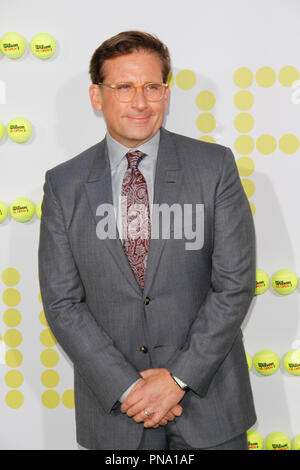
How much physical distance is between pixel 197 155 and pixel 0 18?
1.14m

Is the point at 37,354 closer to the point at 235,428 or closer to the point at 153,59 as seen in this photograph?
the point at 235,428

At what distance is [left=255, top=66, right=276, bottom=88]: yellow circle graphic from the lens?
2.47m

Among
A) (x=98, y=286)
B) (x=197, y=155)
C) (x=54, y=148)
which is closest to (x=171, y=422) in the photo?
(x=98, y=286)

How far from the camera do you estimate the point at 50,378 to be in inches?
107

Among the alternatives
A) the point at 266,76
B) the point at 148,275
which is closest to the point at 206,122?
the point at 266,76

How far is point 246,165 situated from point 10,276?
119cm

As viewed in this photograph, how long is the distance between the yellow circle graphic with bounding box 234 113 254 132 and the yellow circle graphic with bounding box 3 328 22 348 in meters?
1.39

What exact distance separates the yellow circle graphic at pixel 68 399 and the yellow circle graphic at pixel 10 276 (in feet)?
1.91

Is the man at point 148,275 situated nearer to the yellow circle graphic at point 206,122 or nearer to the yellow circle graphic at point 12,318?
the yellow circle graphic at point 206,122

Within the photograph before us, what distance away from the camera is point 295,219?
100 inches

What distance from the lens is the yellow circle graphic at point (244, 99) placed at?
2492mm

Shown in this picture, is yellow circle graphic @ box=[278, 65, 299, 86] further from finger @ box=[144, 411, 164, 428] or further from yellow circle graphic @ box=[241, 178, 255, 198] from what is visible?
finger @ box=[144, 411, 164, 428]

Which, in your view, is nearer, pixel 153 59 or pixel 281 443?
pixel 153 59

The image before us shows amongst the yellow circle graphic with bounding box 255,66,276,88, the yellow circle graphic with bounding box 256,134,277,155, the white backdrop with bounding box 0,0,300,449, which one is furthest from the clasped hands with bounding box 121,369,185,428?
the yellow circle graphic with bounding box 255,66,276,88
